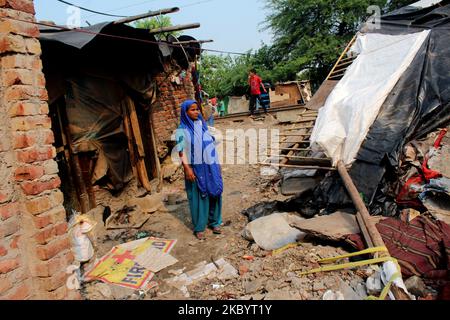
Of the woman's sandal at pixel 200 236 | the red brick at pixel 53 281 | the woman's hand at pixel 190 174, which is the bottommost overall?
the woman's sandal at pixel 200 236

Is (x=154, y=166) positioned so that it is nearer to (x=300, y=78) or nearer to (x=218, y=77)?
(x=300, y=78)

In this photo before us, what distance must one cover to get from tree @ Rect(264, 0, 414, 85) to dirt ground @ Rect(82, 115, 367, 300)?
38.9 feet

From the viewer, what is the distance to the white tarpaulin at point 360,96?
3648mm

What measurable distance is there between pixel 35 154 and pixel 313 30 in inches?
647

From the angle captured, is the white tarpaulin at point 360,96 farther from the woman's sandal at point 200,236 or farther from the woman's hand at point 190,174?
the woman's sandal at point 200,236

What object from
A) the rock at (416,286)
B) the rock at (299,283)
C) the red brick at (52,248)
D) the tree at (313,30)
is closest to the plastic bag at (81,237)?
the red brick at (52,248)

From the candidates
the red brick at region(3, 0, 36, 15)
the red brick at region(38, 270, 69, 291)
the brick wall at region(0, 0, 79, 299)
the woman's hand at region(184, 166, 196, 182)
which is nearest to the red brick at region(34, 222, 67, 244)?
the brick wall at region(0, 0, 79, 299)

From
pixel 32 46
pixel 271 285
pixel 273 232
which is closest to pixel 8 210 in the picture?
pixel 32 46

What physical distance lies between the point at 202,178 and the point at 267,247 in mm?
1069

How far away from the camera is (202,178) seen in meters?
3.59

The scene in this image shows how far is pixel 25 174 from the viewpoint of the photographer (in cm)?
191

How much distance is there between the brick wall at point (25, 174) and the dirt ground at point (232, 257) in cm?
67

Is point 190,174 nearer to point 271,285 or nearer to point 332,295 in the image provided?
point 271,285

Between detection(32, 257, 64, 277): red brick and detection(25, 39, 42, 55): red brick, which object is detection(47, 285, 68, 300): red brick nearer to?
detection(32, 257, 64, 277): red brick
